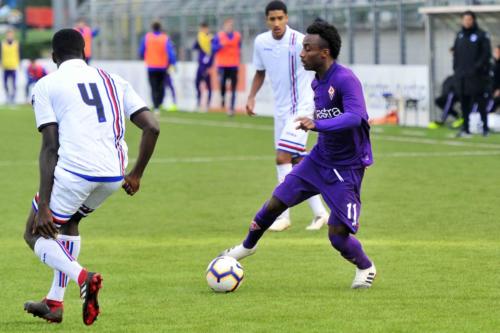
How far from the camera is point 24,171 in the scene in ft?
64.8

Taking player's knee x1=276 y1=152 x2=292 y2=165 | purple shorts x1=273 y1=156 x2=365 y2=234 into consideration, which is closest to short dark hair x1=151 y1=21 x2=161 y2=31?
player's knee x1=276 y1=152 x2=292 y2=165

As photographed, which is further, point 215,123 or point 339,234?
point 215,123

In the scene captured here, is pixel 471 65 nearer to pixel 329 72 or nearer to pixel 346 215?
pixel 329 72

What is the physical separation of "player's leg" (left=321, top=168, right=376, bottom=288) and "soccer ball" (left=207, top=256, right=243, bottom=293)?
730 mm

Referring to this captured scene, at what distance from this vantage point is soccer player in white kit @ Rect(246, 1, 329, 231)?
1295cm

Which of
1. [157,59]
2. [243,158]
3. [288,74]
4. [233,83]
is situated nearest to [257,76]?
[288,74]

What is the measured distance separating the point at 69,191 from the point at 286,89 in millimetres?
5545

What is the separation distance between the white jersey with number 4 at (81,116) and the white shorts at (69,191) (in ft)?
0.14

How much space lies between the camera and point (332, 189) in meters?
9.32

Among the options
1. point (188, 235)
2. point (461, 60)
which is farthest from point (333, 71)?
point (461, 60)

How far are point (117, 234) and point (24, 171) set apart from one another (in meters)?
7.03

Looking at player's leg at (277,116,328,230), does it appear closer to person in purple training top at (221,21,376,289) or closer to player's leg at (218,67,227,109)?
person in purple training top at (221,21,376,289)

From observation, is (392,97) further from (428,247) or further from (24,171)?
(428,247)

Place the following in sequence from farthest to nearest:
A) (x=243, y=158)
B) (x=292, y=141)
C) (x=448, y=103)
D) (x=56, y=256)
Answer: (x=448, y=103)
(x=243, y=158)
(x=292, y=141)
(x=56, y=256)
